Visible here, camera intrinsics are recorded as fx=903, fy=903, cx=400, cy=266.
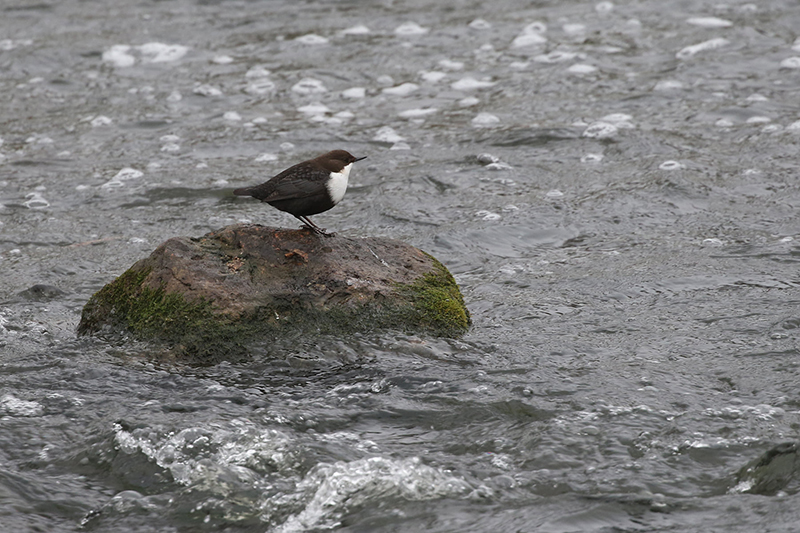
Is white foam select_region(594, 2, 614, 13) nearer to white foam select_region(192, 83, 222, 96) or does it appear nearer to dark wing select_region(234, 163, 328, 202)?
white foam select_region(192, 83, 222, 96)

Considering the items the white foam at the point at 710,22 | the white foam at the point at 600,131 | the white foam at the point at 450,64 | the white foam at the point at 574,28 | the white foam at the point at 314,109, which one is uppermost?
the white foam at the point at 710,22

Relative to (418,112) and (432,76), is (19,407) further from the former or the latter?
(432,76)

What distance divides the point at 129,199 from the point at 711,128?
18.5 feet

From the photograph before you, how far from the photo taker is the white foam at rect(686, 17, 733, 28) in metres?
11.8

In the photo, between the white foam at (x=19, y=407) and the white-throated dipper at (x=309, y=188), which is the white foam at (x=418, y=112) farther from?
the white foam at (x=19, y=407)

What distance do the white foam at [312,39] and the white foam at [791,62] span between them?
5.71 m

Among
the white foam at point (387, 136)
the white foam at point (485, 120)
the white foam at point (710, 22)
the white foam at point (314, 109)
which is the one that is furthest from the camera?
the white foam at point (710, 22)

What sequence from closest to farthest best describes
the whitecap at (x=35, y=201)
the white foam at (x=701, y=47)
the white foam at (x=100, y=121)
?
the whitecap at (x=35, y=201) → the white foam at (x=100, y=121) → the white foam at (x=701, y=47)

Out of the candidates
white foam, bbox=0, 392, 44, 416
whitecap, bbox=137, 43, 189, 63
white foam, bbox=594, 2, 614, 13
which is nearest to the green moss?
white foam, bbox=0, 392, 44, 416

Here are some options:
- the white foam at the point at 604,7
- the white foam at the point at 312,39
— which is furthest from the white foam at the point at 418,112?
the white foam at the point at 604,7

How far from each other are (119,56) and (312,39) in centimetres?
252

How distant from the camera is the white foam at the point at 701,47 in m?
11.0

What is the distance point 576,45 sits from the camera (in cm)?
1159

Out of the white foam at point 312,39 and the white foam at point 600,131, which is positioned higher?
the white foam at point 312,39
